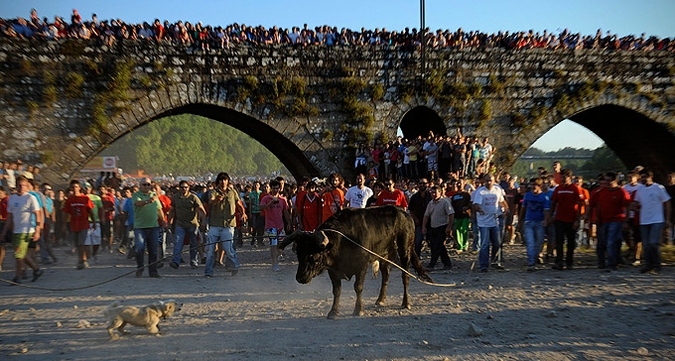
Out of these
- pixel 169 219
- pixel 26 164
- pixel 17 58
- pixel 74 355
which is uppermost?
pixel 17 58

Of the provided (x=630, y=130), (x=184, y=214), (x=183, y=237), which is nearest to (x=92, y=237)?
(x=183, y=237)

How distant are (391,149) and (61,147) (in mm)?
10199

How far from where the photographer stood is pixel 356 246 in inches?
301

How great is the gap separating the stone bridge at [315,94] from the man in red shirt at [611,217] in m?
9.89

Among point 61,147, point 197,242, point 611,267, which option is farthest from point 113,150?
point 611,267

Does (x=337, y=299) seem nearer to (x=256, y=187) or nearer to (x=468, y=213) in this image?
(x=468, y=213)

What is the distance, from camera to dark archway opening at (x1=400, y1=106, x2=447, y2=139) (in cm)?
2097

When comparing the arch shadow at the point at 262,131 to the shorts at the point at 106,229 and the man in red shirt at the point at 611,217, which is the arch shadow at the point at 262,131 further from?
the man in red shirt at the point at 611,217

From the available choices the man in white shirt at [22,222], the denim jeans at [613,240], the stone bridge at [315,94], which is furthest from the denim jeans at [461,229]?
the man in white shirt at [22,222]

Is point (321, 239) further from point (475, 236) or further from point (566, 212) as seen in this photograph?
point (475, 236)

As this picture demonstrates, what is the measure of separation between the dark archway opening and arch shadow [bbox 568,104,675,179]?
19.3ft

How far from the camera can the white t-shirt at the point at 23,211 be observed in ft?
32.8

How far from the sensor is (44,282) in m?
10.2

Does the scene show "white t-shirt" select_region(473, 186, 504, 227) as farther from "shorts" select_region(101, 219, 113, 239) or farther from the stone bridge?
"shorts" select_region(101, 219, 113, 239)
